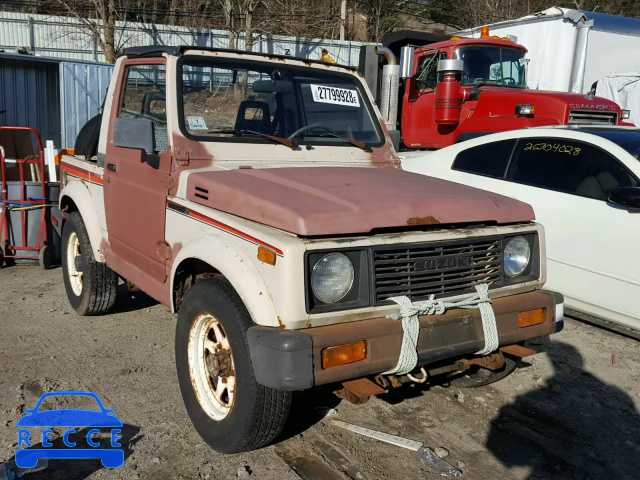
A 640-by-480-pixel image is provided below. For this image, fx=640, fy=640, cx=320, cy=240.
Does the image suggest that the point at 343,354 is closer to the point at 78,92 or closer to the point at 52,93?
the point at 78,92

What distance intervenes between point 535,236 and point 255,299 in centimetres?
163

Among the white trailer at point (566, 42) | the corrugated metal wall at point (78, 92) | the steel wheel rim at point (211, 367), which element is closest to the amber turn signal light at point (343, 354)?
the steel wheel rim at point (211, 367)

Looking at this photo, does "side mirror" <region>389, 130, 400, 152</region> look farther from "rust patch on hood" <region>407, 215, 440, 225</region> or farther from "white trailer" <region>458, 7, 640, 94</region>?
"white trailer" <region>458, 7, 640, 94</region>

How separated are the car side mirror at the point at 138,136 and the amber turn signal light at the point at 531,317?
7.50 ft

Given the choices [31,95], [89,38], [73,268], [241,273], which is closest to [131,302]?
[73,268]

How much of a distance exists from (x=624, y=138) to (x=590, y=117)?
3027mm

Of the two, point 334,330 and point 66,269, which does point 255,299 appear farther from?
point 66,269

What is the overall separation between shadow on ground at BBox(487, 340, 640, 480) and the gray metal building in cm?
1192

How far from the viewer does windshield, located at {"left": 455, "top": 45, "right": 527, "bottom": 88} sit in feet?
30.7

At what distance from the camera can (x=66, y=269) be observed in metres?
5.60

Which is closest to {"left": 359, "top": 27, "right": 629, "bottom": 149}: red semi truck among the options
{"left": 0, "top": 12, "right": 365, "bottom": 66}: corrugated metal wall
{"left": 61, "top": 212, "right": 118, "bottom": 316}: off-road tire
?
{"left": 61, "top": 212, "right": 118, "bottom": 316}: off-road tire

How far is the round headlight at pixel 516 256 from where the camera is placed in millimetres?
3424

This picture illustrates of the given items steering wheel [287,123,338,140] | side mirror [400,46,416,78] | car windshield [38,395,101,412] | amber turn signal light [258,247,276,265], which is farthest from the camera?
side mirror [400,46,416,78]

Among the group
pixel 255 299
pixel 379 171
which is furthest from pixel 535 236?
pixel 255 299
